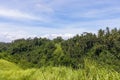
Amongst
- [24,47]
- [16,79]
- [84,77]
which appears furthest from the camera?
[24,47]

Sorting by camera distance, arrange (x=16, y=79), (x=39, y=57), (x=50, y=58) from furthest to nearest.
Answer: (x=39, y=57), (x=50, y=58), (x=16, y=79)

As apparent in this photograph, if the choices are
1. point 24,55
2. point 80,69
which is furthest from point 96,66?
point 24,55

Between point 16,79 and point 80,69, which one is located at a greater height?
point 80,69

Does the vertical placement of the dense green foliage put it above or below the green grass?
below

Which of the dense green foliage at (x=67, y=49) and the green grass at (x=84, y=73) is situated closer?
the green grass at (x=84, y=73)

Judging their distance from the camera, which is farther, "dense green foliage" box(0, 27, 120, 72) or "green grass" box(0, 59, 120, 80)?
"dense green foliage" box(0, 27, 120, 72)

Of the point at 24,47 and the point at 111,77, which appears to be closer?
the point at 111,77

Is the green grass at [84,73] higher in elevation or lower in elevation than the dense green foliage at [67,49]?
higher

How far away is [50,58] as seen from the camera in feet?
244

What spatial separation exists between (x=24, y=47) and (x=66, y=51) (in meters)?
23.3

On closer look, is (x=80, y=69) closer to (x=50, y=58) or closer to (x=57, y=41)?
(x=50, y=58)

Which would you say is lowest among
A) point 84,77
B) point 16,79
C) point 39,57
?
point 39,57

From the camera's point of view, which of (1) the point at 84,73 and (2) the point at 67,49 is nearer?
(1) the point at 84,73

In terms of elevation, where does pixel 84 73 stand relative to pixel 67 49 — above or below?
above
